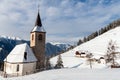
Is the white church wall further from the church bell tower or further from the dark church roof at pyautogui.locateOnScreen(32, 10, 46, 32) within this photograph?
the dark church roof at pyautogui.locateOnScreen(32, 10, 46, 32)

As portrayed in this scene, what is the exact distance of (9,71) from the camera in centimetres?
5762

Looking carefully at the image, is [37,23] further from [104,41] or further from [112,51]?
[104,41]

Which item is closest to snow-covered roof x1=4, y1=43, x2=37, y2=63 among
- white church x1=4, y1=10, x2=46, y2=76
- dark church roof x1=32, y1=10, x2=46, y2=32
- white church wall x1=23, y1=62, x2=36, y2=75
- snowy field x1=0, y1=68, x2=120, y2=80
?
white church x1=4, y1=10, x2=46, y2=76

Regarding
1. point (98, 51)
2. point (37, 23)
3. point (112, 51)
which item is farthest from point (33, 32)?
point (98, 51)

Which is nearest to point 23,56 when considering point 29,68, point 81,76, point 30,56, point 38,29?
point 30,56

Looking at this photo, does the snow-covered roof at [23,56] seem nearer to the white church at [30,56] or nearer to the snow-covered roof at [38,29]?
the white church at [30,56]

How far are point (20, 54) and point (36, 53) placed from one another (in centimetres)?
731


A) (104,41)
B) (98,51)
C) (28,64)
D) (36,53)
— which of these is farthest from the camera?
(104,41)

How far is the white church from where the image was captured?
5462cm

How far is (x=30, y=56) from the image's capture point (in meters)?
56.5

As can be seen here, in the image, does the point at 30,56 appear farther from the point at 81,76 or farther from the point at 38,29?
the point at 81,76

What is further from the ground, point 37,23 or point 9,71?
point 37,23

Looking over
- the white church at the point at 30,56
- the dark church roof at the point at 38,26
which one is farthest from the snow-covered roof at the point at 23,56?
the dark church roof at the point at 38,26

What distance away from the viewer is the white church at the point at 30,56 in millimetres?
54625
